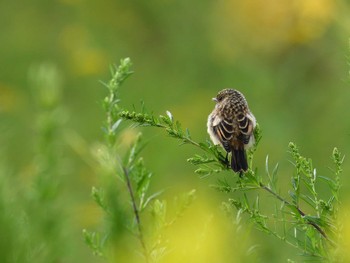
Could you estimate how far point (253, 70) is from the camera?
7008mm

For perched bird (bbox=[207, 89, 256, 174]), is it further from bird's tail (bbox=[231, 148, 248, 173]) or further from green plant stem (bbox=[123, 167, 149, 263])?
green plant stem (bbox=[123, 167, 149, 263])

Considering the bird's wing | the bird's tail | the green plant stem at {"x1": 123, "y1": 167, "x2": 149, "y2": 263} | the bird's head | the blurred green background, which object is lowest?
the green plant stem at {"x1": 123, "y1": 167, "x2": 149, "y2": 263}

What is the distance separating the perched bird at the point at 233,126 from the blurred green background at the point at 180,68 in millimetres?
1445

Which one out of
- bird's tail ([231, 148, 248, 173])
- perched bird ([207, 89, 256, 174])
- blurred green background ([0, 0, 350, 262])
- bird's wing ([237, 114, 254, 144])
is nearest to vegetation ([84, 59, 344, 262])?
bird's tail ([231, 148, 248, 173])

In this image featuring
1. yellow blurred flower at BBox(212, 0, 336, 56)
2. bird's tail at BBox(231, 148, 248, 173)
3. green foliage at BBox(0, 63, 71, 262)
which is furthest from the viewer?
yellow blurred flower at BBox(212, 0, 336, 56)

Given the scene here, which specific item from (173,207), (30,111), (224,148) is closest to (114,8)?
(30,111)

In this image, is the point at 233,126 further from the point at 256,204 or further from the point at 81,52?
the point at 81,52

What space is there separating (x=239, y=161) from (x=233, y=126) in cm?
90

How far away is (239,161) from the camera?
9.12 ft

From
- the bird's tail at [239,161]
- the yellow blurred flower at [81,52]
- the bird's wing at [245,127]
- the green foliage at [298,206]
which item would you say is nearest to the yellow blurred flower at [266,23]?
the yellow blurred flower at [81,52]

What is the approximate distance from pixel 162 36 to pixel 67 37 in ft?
3.05

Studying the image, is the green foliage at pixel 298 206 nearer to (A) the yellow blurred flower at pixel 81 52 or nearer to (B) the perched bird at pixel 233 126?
(B) the perched bird at pixel 233 126

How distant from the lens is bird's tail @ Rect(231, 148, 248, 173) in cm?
243

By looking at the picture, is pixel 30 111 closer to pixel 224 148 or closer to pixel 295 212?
pixel 224 148
